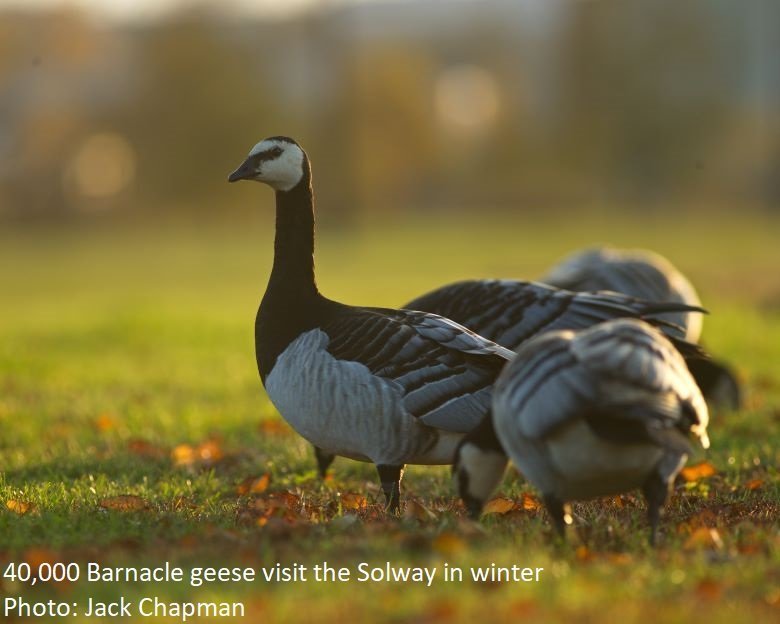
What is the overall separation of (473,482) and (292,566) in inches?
46.8

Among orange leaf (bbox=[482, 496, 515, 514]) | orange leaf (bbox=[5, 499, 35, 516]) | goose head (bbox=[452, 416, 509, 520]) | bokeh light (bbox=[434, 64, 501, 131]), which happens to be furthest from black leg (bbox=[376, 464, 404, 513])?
bokeh light (bbox=[434, 64, 501, 131])

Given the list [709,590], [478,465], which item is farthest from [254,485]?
[709,590]

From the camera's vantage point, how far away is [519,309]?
26.9ft

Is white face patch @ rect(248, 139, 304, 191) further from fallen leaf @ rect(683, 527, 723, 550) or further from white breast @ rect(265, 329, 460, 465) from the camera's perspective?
fallen leaf @ rect(683, 527, 723, 550)

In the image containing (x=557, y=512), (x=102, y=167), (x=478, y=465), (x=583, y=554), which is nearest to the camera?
(x=583, y=554)

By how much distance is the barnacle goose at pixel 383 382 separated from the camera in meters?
6.34

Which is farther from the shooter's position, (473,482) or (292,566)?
(473,482)

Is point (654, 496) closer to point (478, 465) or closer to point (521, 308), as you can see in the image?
point (478, 465)

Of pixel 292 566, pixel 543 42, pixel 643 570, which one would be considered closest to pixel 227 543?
pixel 292 566

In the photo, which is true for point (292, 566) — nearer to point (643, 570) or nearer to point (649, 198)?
point (643, 570)

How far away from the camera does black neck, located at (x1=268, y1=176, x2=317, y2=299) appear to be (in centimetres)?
718

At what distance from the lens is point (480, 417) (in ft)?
20.7

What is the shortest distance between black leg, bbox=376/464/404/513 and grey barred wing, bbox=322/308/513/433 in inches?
15.0

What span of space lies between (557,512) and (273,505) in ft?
6.04
